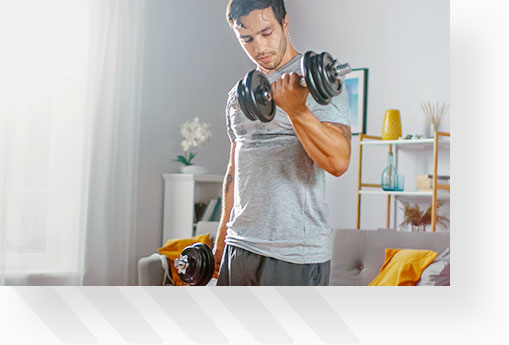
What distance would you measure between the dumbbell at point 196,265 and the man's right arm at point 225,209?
0.02 meters

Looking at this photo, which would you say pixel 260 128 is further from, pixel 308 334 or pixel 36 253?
pixel 36 253

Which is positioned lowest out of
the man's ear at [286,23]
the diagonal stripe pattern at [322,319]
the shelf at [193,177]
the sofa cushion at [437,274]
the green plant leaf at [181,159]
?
the diagonal stripe pattern at [322,319]

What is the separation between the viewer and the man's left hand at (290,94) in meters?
1.77

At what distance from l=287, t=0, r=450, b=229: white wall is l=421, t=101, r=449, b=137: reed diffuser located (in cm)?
3

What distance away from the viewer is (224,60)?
200 centimetres

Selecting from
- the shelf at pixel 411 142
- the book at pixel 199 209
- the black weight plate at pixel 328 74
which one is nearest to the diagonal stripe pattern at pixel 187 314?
the book at pixel 199 209

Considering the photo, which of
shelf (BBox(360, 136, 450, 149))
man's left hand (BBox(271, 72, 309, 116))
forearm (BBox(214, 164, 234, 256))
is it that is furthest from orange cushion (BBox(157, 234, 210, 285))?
shelf (BBox(360, 136, 450, 149))

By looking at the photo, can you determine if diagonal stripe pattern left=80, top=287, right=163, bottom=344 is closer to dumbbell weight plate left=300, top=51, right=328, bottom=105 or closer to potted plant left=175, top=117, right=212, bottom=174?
potted plant left=175, top=117, right=212, bottom=174

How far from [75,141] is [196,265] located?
641 millimetres

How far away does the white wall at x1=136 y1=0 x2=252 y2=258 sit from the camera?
2076 millimetres

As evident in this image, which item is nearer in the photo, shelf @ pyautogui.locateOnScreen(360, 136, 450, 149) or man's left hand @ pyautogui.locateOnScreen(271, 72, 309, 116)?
man's left hand @ pyautogui.locateOnScreen(271, 72, 309, 116)

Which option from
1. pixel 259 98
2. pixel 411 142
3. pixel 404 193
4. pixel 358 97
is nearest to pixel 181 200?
pixel 259 98

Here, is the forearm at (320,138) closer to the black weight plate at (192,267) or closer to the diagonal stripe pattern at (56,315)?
the black weight plate at (192,267)

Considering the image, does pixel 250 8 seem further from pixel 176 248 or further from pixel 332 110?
pixel 176 248
